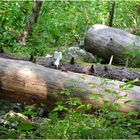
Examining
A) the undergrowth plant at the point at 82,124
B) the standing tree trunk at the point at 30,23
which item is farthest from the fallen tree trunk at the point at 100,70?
the standing tree trunk at the point at 30,23

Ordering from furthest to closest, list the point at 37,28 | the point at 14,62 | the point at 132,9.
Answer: the point at 132,9 → the point at 37,28 → the point at 14,62

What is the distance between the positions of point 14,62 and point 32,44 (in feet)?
12.5

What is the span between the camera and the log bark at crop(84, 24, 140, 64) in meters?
7.82

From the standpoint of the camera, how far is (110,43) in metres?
8.05

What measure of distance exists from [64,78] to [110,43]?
351 centimetres

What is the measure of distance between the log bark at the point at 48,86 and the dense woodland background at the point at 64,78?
13mm

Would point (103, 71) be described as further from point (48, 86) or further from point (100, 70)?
point (48, 86)

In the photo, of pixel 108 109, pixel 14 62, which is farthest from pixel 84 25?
pixel 108 109

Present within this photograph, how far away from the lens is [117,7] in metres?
12.1

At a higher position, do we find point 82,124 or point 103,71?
point 103,71

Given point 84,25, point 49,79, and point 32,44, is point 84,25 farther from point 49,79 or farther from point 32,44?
point 49,79

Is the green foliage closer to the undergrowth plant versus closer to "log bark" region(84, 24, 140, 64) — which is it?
"log bark" region(84, 24, 140, 64)

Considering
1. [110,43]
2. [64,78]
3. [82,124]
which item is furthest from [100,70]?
[82,124]

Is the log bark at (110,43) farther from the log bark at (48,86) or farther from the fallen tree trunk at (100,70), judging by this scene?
the log bark at (48,86)
